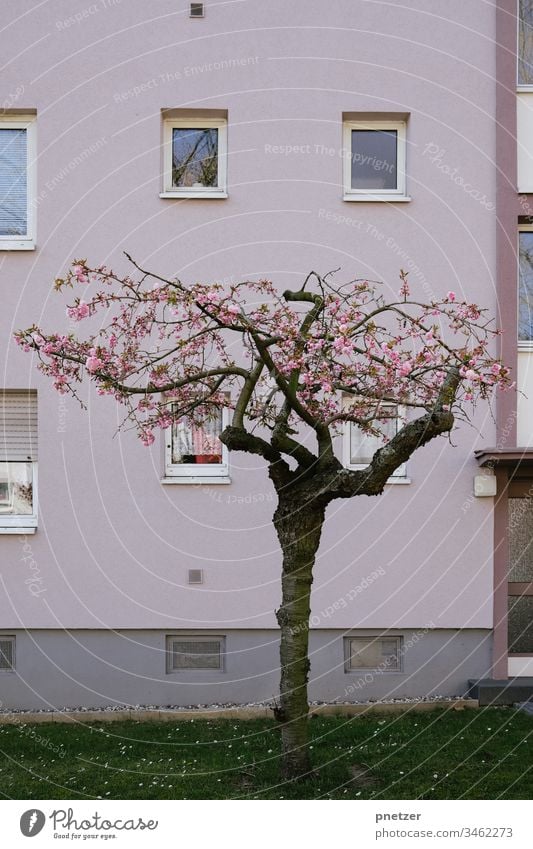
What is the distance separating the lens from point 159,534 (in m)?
9.83

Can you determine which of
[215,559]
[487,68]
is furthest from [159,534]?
[487,68]

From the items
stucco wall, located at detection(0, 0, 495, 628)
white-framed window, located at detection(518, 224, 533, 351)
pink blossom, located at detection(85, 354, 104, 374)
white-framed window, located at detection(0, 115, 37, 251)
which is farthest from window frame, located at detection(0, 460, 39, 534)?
white-framed window, located at detection(518, 224, 533, 351)

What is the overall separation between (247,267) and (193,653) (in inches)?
159

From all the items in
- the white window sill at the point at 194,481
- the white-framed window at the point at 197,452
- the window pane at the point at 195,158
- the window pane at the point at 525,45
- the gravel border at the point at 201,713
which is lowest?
the gravel border at the point at 201,713

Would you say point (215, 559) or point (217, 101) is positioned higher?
point (217, 101)

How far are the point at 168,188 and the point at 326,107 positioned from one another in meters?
1.82

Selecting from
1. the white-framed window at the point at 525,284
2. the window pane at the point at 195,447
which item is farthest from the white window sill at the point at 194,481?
the white-framed window at the point at 525,284

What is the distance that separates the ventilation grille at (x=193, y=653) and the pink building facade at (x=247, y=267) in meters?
0.13

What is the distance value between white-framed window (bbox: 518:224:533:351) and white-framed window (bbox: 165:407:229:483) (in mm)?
3259

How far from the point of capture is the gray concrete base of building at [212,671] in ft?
32.1

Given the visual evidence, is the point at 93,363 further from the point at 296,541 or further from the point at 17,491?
the point at 17,491

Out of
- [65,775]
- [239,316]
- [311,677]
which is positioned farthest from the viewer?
[311,677]

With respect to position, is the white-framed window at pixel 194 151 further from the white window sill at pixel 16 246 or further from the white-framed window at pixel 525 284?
the white-framed window at pixel 525 284

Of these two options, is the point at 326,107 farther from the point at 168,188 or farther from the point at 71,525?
the point at 71,525
